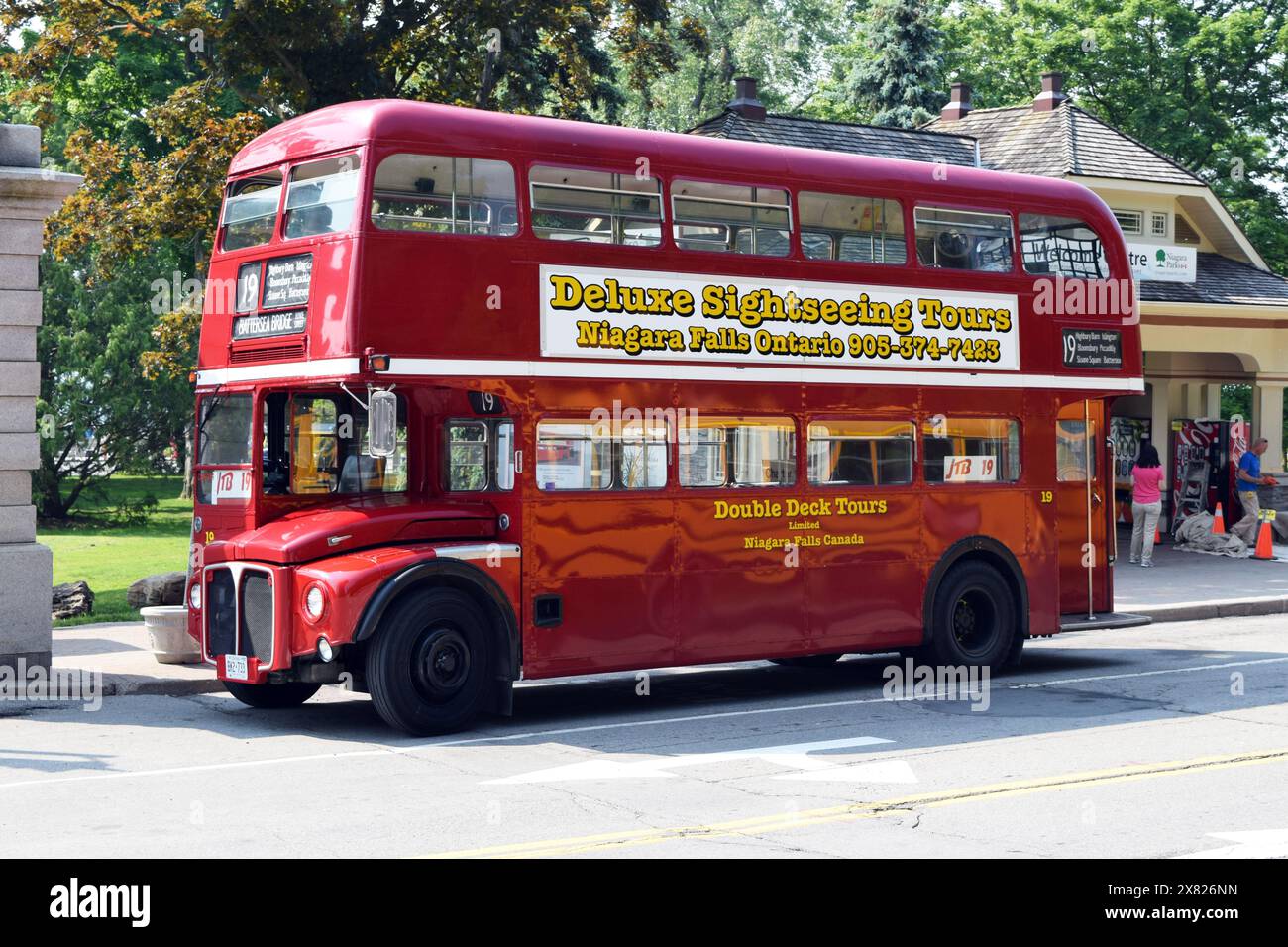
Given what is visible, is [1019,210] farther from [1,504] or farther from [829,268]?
[1,504]

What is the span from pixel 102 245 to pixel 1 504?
667 centimetres

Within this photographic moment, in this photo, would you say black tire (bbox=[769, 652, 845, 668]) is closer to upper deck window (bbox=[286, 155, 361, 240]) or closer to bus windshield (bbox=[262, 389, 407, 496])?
bus windshield (bbox=[262, 389, 407, 496])

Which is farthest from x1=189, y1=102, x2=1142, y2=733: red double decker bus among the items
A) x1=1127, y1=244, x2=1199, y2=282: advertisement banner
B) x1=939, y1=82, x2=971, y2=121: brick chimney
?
x1=939, y1=82, x2=971, y2=121: brick chimney

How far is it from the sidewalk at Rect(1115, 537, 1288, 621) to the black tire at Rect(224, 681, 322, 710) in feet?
38.0

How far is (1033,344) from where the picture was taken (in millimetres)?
15758

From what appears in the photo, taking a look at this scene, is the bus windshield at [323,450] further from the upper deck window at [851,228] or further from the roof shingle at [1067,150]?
the roof shingle at [1067,150]

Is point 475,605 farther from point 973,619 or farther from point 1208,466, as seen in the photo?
point 1208,466

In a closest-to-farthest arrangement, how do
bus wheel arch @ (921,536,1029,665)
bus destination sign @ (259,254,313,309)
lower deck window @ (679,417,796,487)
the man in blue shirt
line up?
1. bus destination sign @ (259,254,313,309)
2. lower deck window @ (679,417,796,487)
3. bus wheel arch @ (921,536,1029,665)
4. the man in blue shirt

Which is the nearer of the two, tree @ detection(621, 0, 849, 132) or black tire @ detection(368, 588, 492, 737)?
black tire @ detection(368, 588, 492, 737)

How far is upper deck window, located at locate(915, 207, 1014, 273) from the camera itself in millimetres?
14883

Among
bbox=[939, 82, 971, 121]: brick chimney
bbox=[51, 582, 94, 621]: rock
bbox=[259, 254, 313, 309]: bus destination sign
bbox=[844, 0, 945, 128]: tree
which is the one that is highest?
bbox=[844, 0, 945, 128]: tree

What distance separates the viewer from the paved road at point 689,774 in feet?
27.8

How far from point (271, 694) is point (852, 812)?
613cm

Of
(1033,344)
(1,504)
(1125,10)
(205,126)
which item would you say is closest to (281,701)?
(1,504)
